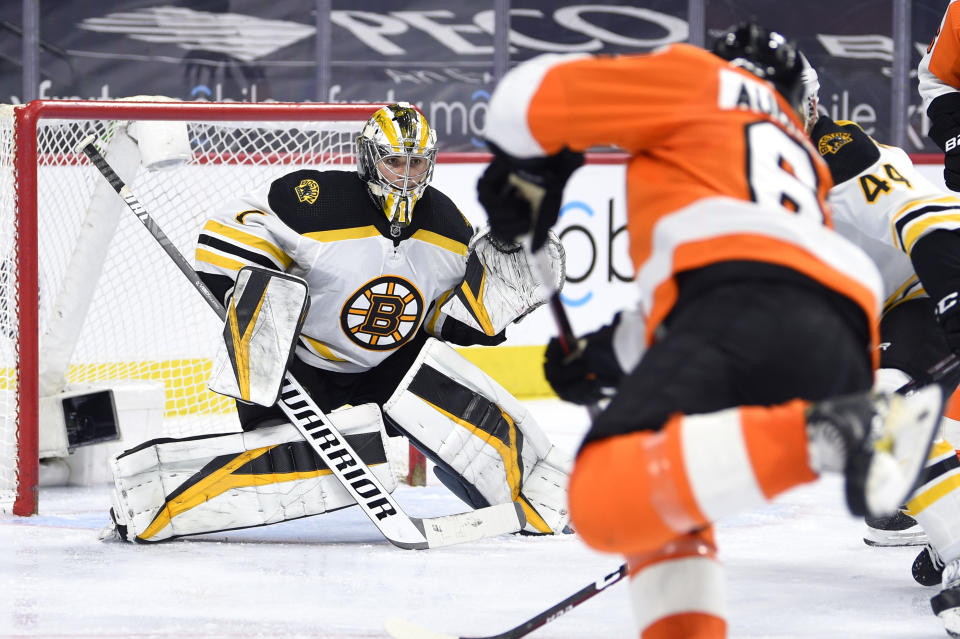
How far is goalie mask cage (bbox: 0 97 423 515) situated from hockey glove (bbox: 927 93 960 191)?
142cm

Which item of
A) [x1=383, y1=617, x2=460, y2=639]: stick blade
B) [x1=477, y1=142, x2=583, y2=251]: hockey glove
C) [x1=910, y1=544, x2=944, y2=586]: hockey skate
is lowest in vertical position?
[x1=910, y1=544, x2=944, y2=586]: hockey skate

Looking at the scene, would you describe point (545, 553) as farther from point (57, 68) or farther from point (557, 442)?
point (57, 68)

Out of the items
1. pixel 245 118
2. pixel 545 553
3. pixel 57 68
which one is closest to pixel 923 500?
pixel 545 553

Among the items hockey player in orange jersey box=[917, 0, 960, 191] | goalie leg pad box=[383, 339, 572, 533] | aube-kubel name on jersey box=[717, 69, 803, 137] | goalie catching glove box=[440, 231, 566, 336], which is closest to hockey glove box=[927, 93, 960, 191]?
hockey player in orange jersey box=[917, 0, 960, 191]

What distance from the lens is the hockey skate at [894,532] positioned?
2852 millimetres

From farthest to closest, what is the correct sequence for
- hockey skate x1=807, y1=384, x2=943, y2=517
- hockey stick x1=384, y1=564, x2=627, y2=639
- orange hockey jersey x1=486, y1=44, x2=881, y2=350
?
hockey stick x1=384, y1=564, x2=627, y2=639, orange hockey jersey x1=486, y1=44, x2=881, y2=350, hockey skate x1=807, y1=384, x2=943, y2=517

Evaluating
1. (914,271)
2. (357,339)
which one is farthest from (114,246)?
(914,271)

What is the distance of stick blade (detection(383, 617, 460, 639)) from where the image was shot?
204 centimetres

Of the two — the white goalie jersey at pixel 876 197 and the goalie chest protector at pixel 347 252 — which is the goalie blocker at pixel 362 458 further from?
the white goalie jersey at pixel 876 197

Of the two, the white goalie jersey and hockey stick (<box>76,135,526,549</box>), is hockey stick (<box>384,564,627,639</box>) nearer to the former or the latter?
hockey stick (<box>76,135,526,549</box>)

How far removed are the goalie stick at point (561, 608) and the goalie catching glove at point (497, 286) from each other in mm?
973

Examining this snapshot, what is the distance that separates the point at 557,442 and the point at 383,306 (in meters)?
1.32

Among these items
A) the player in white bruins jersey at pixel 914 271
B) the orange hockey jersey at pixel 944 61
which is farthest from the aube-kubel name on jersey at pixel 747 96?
the orange hockey jersey at pixel 944 61

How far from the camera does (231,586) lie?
2402 millimetres
